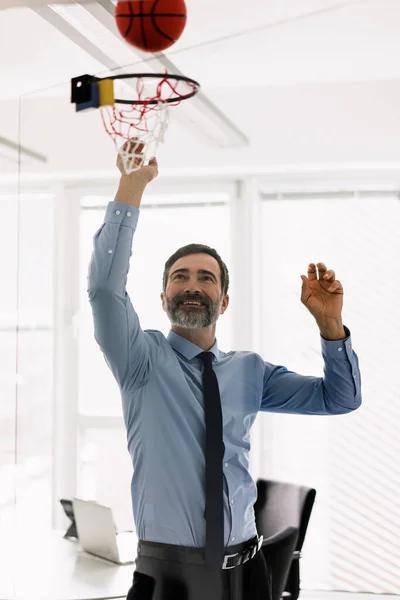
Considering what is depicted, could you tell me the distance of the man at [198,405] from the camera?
2.15 meters

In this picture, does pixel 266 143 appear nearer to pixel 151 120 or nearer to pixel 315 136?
pixel 315 136

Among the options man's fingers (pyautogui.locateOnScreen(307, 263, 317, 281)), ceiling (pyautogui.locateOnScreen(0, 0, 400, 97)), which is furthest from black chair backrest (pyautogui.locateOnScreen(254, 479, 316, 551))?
ceiling (pyautogui.locateOnScreen(0, 0, 400, 97))

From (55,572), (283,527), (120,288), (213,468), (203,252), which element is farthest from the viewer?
(55,572)

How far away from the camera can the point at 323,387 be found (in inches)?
87.2

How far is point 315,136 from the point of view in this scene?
2.32 metres

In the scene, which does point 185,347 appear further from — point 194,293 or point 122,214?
point 122,214

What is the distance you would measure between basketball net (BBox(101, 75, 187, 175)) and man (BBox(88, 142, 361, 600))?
0.22ft

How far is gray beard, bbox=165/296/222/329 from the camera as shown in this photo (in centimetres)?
222

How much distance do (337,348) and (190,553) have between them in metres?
0.69

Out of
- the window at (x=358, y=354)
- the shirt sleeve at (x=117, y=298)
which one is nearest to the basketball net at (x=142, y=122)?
the shirt sleeve at (x=117, y=298)

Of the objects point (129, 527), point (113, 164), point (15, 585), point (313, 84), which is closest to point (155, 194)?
point (113, 164)

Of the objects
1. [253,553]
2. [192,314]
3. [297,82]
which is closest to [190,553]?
[253,553]

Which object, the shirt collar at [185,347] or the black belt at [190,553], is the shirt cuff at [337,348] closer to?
the shirt collar at [185,347]

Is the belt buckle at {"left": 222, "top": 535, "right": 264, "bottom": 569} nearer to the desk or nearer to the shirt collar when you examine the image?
the desk
